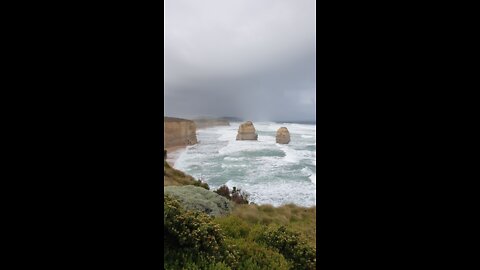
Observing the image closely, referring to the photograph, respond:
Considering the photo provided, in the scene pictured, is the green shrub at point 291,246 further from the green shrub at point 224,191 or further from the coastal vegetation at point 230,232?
the green shrub at point 224,191

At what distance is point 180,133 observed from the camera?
167 inches

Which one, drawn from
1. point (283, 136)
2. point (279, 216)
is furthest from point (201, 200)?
point (283, 136)

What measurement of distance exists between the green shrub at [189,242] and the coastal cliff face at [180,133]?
1.71 metres

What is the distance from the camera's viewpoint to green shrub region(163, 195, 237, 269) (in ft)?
7.37

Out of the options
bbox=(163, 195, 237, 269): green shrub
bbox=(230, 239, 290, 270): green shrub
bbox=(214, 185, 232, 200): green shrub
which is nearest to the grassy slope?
bbox=(214, 185, 232, 200): green shrub

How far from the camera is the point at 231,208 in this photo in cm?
379

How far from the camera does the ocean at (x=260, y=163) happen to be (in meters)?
3.87

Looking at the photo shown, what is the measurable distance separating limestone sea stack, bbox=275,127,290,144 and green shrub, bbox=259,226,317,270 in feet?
4.53

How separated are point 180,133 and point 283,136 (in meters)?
1.63

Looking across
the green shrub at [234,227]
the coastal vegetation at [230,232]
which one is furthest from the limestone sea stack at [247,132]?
the green shrub at [234,227]
